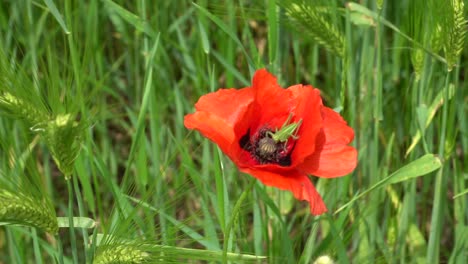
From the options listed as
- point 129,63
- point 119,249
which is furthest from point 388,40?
point 119,249

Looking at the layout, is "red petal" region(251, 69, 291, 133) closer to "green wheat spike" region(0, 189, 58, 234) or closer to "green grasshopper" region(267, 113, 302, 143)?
"green grasshopper" region(267, 113, 302, 143)

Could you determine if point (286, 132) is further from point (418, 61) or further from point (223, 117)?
point (418, 61)

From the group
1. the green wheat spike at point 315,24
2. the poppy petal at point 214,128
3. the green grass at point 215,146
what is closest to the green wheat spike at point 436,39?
the green grass at point 215,146

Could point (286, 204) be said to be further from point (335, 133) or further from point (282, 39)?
point (335, 133)

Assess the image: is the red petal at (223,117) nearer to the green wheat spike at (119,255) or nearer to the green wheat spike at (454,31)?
the green wheat spike at (119,255)

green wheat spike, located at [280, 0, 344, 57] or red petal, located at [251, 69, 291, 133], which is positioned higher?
green wheat spike, located at [280, 0, 344, 57]

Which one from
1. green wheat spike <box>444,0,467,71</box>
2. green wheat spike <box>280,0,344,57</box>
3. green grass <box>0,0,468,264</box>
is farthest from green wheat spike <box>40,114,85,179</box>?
green wheat spike <box>444,0,467,71</box>
